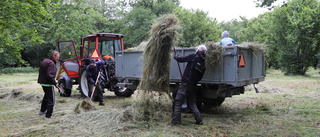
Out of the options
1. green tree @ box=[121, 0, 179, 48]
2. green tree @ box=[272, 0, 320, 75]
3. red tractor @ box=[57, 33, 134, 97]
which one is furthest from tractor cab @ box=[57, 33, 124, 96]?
green tree @ box=[121, 0, 179, 48]

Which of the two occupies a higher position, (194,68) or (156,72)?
(194,68)

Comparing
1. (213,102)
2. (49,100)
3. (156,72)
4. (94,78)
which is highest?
(156,72)

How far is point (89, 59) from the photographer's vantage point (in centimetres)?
991

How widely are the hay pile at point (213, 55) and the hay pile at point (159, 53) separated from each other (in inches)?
31.1

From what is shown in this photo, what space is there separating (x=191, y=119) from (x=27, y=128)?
3.45m

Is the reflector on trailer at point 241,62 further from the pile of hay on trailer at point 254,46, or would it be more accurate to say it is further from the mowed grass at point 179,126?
the mowed grass at point 179,126

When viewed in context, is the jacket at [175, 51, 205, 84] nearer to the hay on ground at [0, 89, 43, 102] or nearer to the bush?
the hay on ground at [0, 89, 43, 102]

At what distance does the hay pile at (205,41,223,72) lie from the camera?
20.0 ft

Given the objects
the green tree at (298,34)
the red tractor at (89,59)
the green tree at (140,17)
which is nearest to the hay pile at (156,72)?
the red tractor at (89,59)

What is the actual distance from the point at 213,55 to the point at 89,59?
525cm

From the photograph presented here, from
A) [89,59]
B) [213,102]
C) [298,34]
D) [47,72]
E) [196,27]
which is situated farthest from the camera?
[196,27]

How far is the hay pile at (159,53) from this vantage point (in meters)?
6.09

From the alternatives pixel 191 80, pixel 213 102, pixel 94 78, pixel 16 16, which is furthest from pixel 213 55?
pixel 16 16

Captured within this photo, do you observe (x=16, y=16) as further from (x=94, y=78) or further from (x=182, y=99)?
(x=182, y=99)
